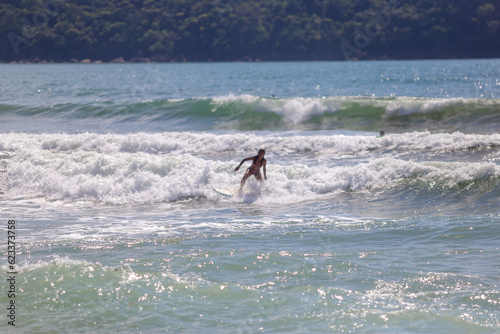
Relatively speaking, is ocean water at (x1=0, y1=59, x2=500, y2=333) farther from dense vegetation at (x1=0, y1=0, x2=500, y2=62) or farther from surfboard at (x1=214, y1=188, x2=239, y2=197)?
dense vegetation at (x1=0, y1=0, x2=500, y2=62)

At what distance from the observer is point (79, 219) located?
11445 mm

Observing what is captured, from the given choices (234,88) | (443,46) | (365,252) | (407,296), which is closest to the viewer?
(407,296)

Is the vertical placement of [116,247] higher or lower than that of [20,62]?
lower

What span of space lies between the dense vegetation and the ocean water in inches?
2411

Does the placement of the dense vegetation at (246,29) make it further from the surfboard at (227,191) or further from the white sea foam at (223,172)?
the surfboard at (227,191)

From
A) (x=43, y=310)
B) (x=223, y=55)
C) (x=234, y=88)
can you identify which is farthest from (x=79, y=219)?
(x=223, y=55)

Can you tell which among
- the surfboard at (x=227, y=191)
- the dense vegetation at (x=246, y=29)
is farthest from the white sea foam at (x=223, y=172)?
the dense vegetation at (x=246, y=29)

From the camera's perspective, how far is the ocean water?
258 inches

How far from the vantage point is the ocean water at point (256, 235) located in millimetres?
6547

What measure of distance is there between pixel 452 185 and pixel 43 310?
9.42 metres

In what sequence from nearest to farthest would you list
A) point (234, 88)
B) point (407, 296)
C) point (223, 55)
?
1. point (407, 296)
2. point (234, 88)
3. point (223, 55)

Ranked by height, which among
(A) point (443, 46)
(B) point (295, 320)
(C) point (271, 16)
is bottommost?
(B) point (295, 320)

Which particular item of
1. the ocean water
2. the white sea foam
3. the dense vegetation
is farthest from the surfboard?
the dense vegetation

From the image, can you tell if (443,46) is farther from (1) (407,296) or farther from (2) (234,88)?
(1) (407,296)
